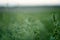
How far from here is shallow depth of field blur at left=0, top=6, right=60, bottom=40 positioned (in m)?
1.18

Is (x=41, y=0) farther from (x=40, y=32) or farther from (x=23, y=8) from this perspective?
(x=40, y=32)

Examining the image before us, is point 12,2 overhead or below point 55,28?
overhead

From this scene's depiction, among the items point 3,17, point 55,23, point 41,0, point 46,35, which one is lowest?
point 46,35

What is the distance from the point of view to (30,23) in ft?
3.90

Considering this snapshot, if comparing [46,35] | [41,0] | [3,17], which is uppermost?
[41,0]

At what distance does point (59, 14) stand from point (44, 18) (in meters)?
0.18

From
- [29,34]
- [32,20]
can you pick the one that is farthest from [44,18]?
[29,34]

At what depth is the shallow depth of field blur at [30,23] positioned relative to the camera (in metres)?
1.18

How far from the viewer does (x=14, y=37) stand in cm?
119

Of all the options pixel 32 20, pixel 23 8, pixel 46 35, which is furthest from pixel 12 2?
pixel 46 35

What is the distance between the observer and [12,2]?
3.93 feet

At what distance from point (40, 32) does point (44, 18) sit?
17 cm

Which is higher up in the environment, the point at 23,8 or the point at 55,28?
the point at 23,8

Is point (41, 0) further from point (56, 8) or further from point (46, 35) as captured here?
→ point (46, 35)
